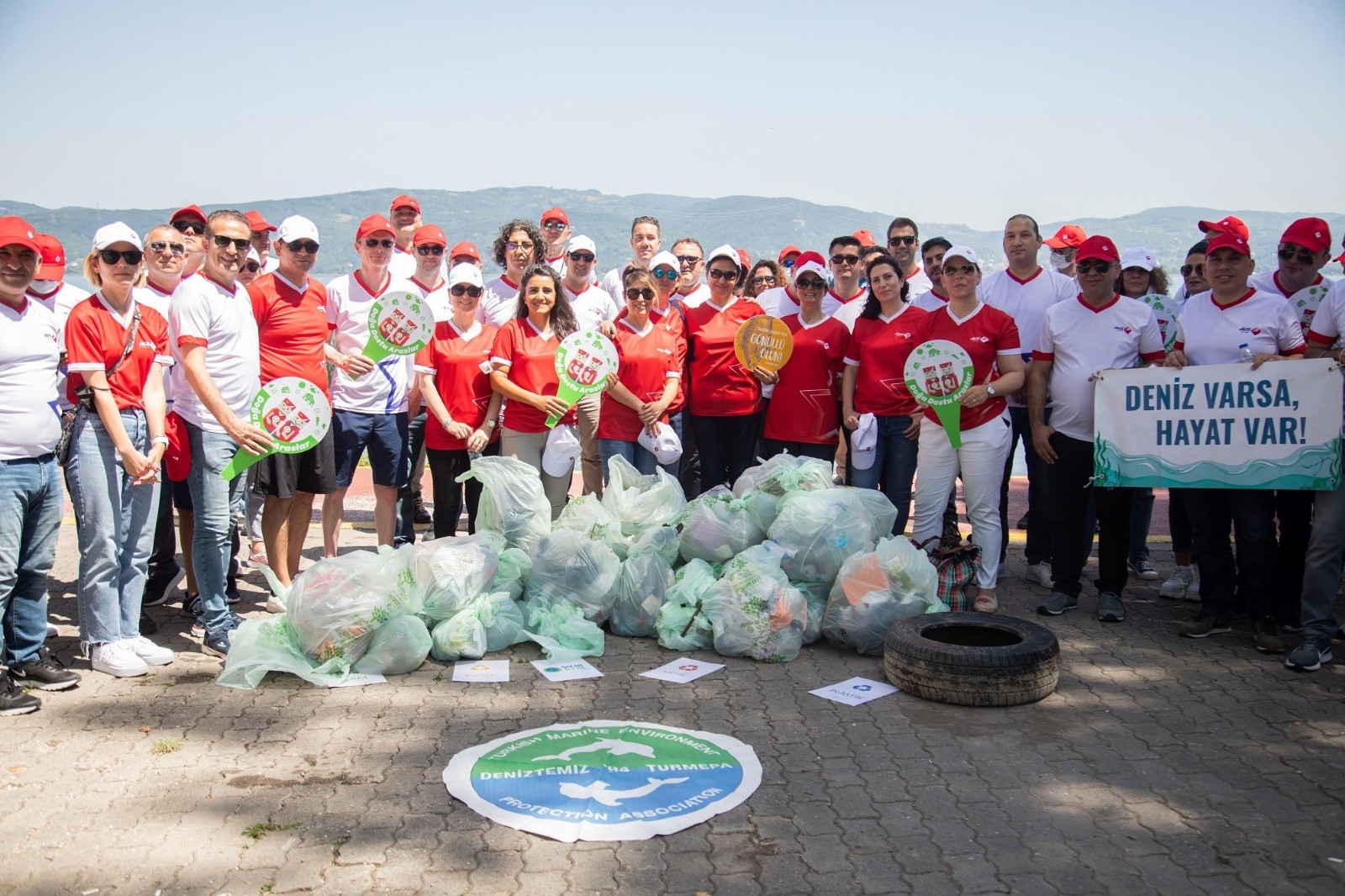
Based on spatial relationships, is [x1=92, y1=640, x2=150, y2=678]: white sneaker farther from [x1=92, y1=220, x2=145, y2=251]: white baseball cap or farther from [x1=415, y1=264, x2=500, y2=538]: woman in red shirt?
[x1=415, y1=264, x2=500, y2=538]: woman in red shirt

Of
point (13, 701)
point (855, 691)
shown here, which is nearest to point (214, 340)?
point (13, 701)

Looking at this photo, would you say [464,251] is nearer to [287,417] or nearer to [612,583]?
[287,417]

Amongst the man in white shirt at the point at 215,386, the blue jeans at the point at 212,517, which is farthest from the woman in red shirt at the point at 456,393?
the blue jeans at the point at 212,517

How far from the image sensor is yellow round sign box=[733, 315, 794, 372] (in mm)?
7004

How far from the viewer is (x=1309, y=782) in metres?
3.96

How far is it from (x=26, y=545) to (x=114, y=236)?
1.49m

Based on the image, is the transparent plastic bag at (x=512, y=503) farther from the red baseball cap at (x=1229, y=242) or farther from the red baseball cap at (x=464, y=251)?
the red baseball cap at (x=1229, y=242)

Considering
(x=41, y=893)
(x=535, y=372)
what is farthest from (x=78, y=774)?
(x=535, y=372)

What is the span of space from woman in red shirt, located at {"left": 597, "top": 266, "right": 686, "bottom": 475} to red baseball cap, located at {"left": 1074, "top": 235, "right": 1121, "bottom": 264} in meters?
2.61

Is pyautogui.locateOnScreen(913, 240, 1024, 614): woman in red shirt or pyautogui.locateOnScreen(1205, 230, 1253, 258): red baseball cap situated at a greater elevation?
pyautogui.locateOnScreen(1205, 230, 1253, 258): red baseball cap

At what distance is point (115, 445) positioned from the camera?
16.7 feet

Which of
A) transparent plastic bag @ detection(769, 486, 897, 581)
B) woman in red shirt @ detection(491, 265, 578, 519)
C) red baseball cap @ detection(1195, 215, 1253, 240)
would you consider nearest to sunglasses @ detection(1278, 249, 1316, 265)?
red baseball cap @ detection(1195, 215, 1253, 240)

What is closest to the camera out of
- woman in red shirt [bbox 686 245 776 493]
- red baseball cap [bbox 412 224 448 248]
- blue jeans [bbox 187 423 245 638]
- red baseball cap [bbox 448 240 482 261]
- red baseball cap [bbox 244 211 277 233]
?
blue jeans [bbox 187 423 245 638]

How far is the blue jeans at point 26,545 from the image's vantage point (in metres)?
4.68
